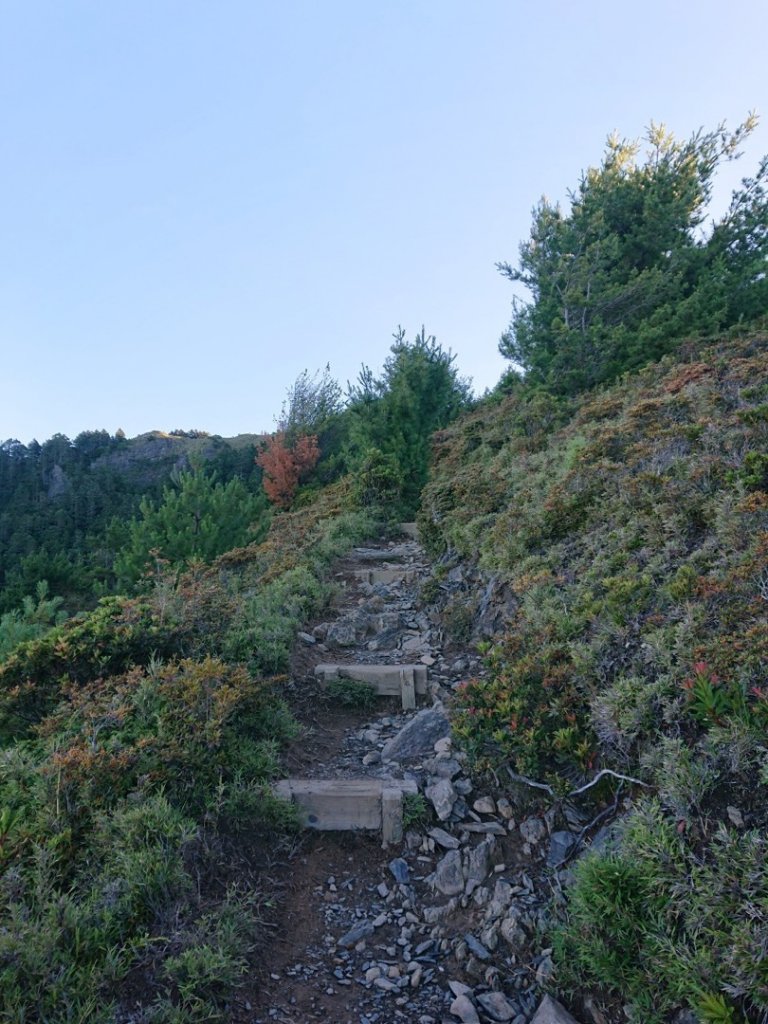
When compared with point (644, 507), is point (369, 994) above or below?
below

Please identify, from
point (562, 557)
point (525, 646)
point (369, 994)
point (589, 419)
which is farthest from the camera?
point (589, 419)

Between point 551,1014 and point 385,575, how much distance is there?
21.3 feet

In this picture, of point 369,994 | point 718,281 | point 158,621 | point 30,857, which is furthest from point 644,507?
point 718,281

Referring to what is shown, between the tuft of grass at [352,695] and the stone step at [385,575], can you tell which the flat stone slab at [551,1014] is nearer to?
the tuft of grass at [352,695]

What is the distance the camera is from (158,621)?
5.12 m

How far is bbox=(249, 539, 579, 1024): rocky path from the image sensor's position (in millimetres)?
2637

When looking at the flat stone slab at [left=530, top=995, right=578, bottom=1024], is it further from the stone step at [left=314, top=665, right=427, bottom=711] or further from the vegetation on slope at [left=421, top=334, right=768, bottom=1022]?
the stone step at [left=314, top=665, right=427, bottom=711]

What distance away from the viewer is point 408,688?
5.30 m

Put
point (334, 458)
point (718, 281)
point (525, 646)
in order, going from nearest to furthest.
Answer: point (525, 646) < point (718, 281) < point (334, 458)

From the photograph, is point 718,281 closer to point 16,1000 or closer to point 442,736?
point 442,736

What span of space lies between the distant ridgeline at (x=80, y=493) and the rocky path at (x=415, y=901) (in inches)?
553

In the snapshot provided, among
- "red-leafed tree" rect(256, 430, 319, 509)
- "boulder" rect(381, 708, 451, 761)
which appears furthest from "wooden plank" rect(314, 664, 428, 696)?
"red-leafed tree" rect(256, 430, 319, 509)

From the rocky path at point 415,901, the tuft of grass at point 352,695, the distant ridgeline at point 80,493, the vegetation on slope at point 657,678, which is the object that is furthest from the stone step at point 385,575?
the distant ridgeline at point 80,493

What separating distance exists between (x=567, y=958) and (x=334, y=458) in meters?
18.9
